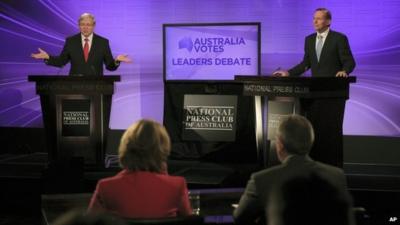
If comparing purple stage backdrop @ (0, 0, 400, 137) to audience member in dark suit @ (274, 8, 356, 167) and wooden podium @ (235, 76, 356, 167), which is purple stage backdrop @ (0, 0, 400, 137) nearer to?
audience member in dark suit @ (274, 8, 356, 167)

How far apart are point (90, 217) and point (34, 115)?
275 inches

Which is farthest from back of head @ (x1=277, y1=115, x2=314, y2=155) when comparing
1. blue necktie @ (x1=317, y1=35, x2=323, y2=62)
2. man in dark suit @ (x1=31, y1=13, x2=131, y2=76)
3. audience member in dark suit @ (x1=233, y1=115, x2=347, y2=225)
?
man in dark suit @ (x1=31, y1=13, x2=131, y2=76)

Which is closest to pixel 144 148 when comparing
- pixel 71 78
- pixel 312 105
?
pixel 312 105

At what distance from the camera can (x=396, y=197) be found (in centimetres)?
458

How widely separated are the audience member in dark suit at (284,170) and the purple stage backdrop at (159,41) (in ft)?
15.4

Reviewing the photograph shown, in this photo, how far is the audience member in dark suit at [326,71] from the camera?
15.2 feet

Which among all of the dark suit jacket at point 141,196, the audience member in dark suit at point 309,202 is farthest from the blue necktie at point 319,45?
the audience member in dark suit at point 309,202

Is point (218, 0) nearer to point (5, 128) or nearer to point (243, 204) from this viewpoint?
point (5, 128)

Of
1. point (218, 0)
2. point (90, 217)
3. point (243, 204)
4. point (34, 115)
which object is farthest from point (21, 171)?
point (90, 217)

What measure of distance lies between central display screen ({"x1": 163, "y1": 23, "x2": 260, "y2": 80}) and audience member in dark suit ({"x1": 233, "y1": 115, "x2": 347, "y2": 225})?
455 cm

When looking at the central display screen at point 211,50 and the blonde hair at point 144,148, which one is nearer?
the blonde hair at point 144,148

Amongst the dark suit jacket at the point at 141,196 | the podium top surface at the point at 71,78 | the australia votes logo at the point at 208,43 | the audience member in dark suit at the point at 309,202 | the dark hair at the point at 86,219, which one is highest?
the australia votes logo at the point at 208,43

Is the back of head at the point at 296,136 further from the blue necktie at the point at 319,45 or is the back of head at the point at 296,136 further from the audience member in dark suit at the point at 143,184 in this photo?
the blue necktie at the point at 319,45

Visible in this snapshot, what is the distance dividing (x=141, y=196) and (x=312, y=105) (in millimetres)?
2621
